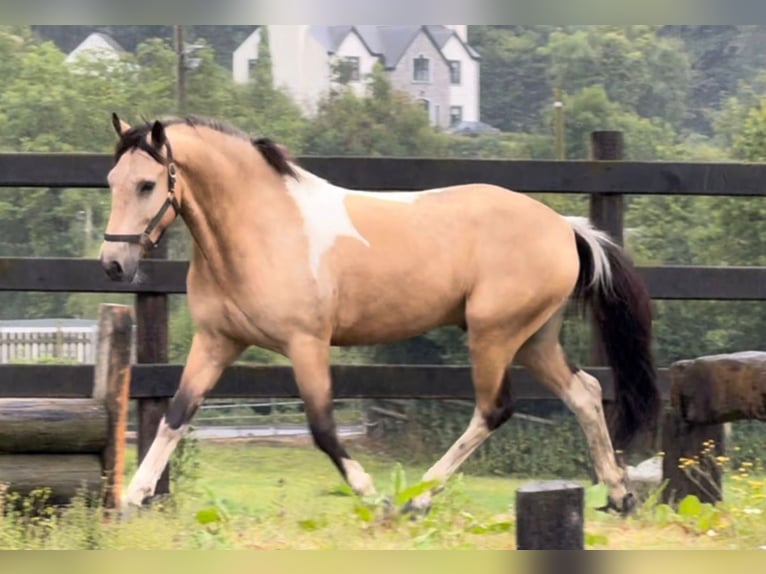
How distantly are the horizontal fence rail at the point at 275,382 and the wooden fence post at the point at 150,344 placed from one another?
77mm

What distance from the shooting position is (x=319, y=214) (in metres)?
4.74

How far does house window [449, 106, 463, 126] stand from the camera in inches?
259

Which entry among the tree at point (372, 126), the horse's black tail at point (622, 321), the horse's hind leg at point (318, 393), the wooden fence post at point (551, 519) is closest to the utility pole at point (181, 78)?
the tree at point (372, 126)

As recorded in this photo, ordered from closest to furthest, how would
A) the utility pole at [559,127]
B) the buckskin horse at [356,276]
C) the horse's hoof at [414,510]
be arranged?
the horse's hoof at [414,510] < the buckskin horse at [356,276] < the utility pole at [559,127]

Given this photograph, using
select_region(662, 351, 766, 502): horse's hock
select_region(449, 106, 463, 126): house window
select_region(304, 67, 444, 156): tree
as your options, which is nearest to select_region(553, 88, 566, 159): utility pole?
select_region(449, 106, 463, 126): house window

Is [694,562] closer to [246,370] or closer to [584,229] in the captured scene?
[584,229]

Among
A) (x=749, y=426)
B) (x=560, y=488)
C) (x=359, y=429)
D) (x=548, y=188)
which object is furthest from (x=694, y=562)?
(x=749, y=426)

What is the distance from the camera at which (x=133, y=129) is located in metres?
4.41

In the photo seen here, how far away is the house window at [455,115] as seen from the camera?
6570 millimetres

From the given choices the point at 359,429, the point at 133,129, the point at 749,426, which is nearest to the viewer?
the point at 133,129

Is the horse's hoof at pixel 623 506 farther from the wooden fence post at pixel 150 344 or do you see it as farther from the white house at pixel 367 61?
the white house at pixel 367 61

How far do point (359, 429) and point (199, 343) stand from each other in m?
1.86

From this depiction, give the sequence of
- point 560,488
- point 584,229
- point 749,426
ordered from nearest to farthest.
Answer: point 560,488 < point 584,229 < point 749,426

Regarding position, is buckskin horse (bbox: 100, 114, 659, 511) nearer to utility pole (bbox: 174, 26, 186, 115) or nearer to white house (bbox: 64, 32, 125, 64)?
utility pole (bbox: 174, 26, 186, 115)
